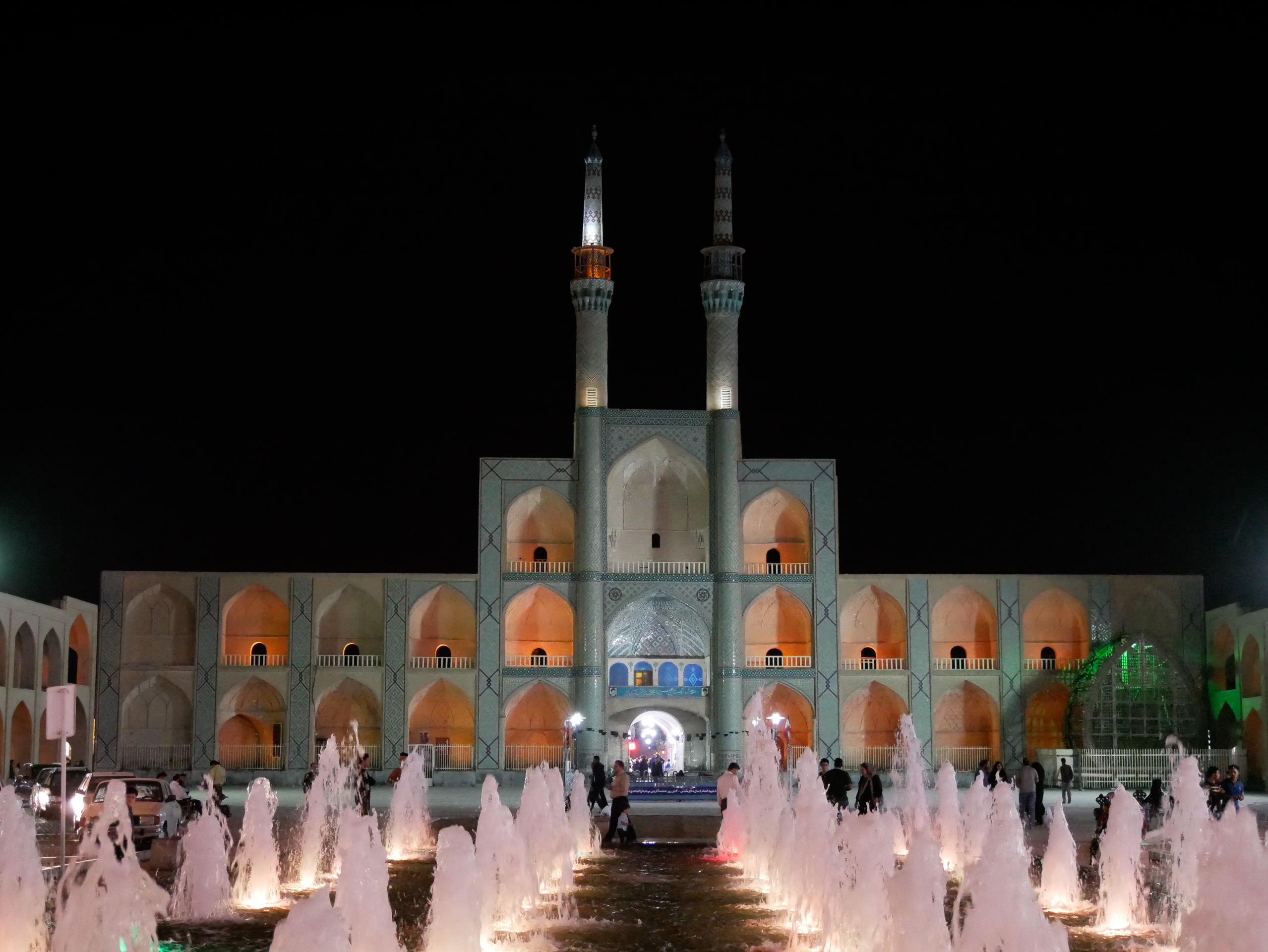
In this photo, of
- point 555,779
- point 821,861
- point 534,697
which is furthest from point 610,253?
point 821,861

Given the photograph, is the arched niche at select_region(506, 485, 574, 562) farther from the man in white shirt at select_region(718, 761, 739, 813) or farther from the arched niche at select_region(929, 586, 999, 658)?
the man in white shirt at select_region(718, 761, 739, 813)

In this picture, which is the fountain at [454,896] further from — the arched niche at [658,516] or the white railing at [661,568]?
the arched niche at [658,516]

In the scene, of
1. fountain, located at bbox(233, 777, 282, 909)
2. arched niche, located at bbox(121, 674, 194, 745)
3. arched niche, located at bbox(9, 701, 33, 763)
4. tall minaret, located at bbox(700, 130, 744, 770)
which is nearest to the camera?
fountain, located at bbox(233, 777, 282, 909)

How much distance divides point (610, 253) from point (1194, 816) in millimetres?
29008

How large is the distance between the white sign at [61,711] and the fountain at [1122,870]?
28.6 ft

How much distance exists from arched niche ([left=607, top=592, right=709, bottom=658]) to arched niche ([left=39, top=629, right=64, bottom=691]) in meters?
13.8

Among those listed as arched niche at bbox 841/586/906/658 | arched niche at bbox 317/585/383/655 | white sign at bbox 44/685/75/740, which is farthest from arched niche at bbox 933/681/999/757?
white sign at bbox 44/685/75/740

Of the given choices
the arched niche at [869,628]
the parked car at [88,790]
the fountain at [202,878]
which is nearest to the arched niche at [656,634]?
the arched niche at [869,628]

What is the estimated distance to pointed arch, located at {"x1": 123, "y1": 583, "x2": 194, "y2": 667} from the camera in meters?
41.8

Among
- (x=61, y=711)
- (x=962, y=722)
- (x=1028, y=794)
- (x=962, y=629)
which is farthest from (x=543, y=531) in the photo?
(x=61, y=711)

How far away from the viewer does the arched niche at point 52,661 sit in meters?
39.8

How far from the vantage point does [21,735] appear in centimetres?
A: 3881

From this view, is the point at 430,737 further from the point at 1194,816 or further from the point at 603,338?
the point at 1194,816

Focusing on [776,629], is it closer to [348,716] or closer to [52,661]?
[348,716]
